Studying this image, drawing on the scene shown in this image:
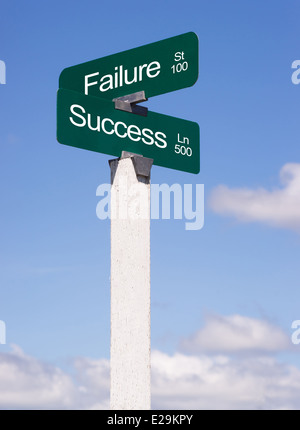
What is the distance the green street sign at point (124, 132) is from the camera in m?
4.85

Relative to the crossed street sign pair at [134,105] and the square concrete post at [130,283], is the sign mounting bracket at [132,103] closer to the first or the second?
the crossed street sign pair at [134,105]

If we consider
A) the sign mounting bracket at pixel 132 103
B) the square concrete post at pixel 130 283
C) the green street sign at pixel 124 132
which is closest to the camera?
the square concrete post at pixel 130 283

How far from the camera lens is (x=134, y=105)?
17.0ft

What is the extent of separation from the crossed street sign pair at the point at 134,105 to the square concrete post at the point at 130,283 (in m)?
0.19

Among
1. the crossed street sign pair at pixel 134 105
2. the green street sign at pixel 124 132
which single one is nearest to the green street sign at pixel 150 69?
the crossed street sign pair at pixel 134 105

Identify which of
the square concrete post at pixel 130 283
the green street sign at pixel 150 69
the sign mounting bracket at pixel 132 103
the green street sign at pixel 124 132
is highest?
the green street sign at pixel 150 69

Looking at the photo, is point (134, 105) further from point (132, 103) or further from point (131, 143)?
point (131, 143)

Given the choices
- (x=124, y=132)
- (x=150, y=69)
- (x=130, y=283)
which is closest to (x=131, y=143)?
(x=124, y=132)

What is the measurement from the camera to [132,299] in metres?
4.76

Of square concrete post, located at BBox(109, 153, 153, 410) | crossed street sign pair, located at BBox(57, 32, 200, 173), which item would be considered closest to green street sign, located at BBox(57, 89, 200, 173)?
crossed street sign pair, located at BBox(57, 32, 200, 173)

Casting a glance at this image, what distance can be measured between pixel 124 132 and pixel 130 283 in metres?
1.05

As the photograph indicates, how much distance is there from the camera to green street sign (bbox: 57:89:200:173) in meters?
4.85

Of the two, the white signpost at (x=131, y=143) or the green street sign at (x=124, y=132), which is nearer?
the white signpost at (x=131, y=143)
